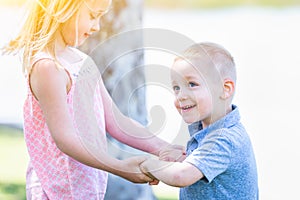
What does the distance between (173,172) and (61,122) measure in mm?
464

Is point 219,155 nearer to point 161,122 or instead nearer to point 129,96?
point 161,122

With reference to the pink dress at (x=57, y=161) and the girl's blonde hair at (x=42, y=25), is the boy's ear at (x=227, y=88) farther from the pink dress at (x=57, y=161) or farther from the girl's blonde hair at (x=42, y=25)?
the girl's blonde hair at (x=42, y=25)

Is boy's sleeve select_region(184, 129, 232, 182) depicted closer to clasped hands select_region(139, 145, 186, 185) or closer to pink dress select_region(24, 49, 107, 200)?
clasped hands select_region(139, 145, 186, 185)

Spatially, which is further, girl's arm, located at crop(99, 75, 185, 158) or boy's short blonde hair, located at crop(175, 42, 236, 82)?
girl's arm, located at crop(99, 75, 185, 158)

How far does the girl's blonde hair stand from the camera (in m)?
2.94

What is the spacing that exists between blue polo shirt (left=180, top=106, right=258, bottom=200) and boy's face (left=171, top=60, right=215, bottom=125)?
8 centimetres

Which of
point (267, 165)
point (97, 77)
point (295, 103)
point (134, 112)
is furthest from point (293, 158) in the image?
point (97, 77)

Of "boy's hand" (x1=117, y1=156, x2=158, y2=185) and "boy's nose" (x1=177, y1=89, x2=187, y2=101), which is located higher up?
"boy's nose" (x1=177, y1=89, x2=187, y2=101)

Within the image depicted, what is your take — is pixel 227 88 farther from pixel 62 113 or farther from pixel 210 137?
pixel 62 113

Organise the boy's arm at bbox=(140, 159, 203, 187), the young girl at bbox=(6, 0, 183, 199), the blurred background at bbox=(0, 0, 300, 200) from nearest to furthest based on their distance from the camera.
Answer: the boy's arm at bbox=(140, 159, 203, 187), the young girl at bbox=(6, 0, 183, 199), the blurred background at bbox=(0, 0, 300, 200)

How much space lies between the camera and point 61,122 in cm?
285

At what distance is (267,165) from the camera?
7125mm

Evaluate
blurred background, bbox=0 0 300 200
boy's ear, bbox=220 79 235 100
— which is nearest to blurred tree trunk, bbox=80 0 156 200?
blurred background, bbox=0 0 300 200

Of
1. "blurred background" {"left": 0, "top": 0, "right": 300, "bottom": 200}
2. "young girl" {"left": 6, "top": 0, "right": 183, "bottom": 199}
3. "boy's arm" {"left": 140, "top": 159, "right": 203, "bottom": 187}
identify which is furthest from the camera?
"blurred background" {"left": 0, "top": 0, "right": 300, "bottom": 200}
